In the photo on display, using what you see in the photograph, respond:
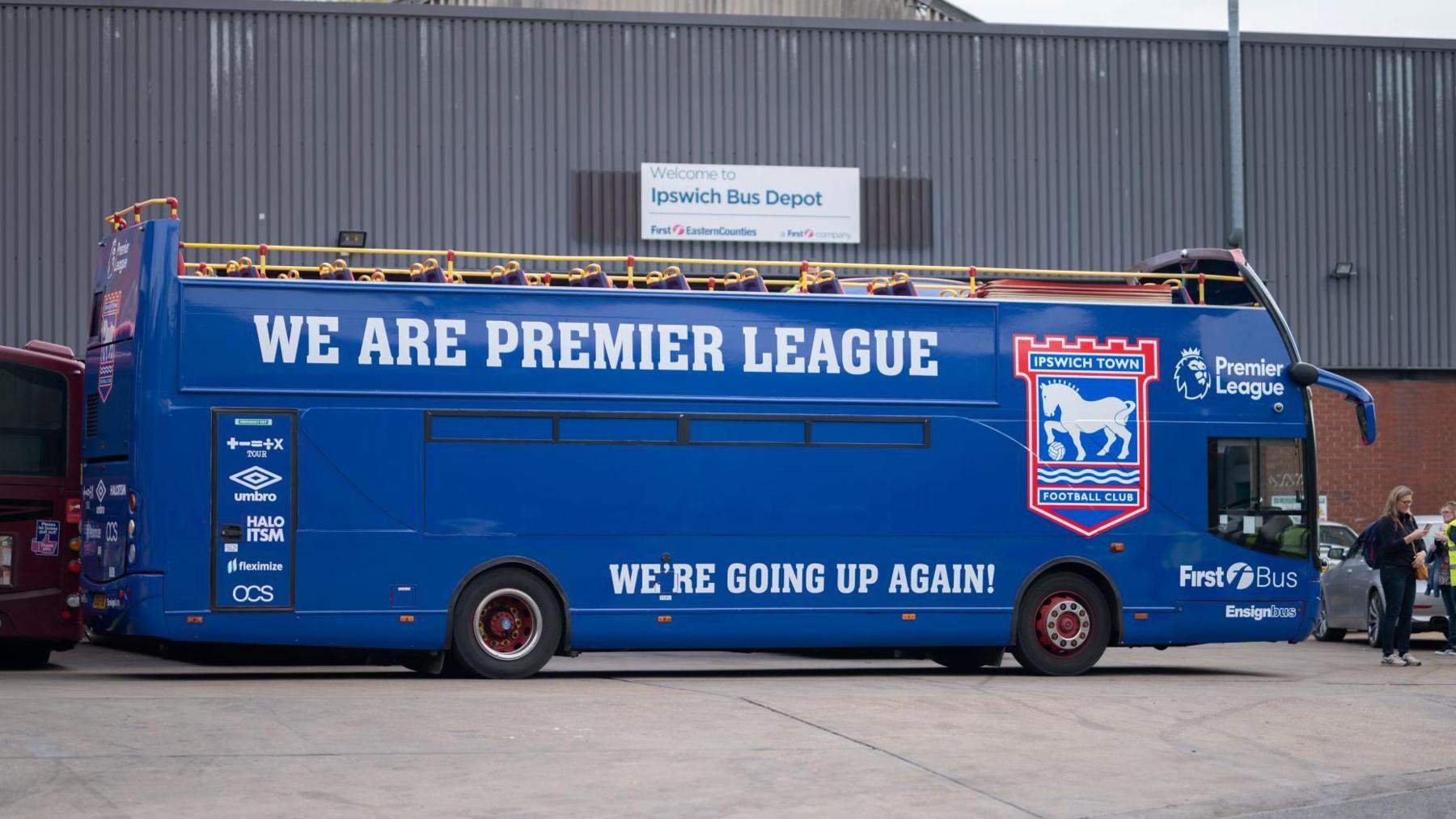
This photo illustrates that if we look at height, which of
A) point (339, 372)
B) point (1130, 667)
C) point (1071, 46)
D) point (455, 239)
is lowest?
point (1130, 667)

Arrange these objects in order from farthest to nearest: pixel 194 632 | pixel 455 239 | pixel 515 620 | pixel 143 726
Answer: pixel 455 239, pixel 515 620, pixel 194 632, pixel 143 726

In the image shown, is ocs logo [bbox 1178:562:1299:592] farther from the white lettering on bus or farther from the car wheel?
the car wheel

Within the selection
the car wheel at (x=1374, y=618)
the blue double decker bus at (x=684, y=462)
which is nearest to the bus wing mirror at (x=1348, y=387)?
the blue double decker bus at (x=684, y=462)

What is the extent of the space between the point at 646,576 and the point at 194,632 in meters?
3.52

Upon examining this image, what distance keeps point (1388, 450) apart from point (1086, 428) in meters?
15.4

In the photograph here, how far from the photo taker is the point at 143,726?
11.1 meters

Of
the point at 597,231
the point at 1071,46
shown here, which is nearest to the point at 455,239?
the point at 597,231

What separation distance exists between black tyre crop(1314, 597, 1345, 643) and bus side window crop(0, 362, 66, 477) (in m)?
15.3

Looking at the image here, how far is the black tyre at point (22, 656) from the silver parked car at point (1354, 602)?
1386cm

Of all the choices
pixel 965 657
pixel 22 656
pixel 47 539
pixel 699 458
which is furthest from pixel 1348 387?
pixel 22 656

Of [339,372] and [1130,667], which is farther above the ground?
[339,372]

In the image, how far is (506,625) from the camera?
49.5 ft

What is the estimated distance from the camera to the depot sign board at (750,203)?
28375 millimetres

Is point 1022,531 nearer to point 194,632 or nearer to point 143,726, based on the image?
point 194,632
